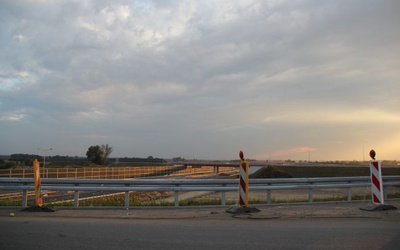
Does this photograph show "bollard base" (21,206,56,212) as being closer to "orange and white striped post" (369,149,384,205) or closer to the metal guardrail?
the metal guardrail

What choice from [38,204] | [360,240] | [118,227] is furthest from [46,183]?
[360,240]

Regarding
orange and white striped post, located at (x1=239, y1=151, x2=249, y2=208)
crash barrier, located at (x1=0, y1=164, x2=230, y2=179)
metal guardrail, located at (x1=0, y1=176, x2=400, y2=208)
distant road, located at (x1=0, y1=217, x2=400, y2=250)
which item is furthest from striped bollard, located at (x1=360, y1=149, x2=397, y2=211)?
A: crash barrier, located at (x1=0, y1=164, x2=230, y2=179)

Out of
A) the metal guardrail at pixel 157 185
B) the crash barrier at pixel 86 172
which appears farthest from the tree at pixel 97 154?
the metal guardrail at pixel 157 185

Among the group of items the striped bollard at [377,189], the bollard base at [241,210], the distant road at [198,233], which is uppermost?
the striped bollard at [377,189]

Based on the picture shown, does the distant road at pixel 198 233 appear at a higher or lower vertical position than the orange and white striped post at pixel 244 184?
lower

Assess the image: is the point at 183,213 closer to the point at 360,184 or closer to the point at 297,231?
the point at 297,231

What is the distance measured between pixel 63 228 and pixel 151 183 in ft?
15.5

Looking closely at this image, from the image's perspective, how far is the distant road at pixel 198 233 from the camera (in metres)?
7.02

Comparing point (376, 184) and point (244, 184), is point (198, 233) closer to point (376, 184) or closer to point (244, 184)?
point (244, 184)

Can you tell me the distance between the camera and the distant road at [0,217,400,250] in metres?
7.02

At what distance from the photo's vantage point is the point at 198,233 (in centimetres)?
808

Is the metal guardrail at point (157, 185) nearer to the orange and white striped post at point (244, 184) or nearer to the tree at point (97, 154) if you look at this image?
the orange and white striped post at point (244, 184)

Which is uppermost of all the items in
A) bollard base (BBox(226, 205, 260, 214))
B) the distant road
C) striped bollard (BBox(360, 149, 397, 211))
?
striped bollard (BBox(360, 149, 397, 211))

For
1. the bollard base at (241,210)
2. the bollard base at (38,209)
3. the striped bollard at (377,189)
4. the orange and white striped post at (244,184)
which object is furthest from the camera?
the bollard base at (38,209)
